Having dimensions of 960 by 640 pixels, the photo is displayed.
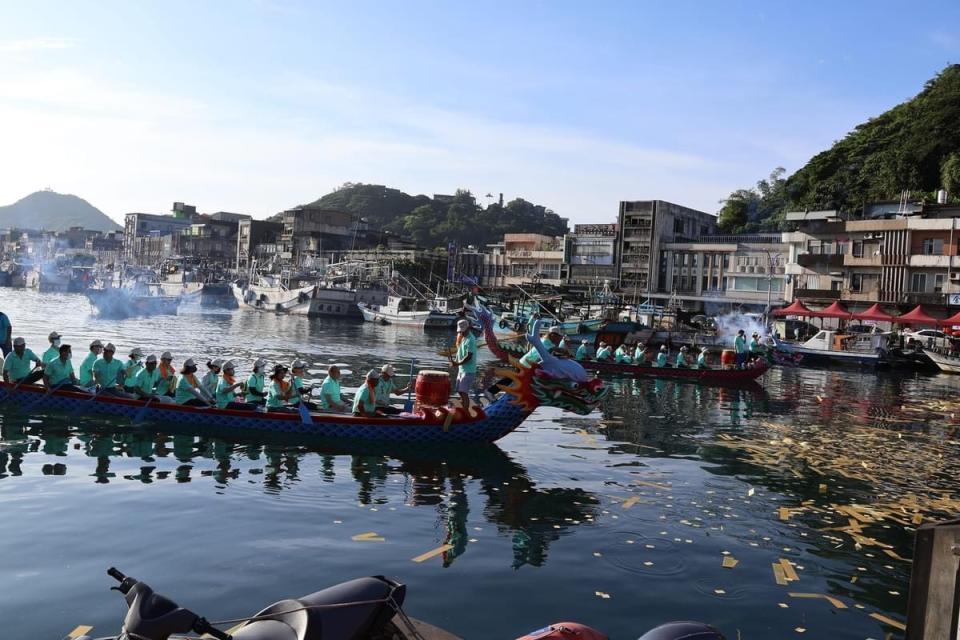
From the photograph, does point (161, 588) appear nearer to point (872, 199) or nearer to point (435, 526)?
point (435, 526)

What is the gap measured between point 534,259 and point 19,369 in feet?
254

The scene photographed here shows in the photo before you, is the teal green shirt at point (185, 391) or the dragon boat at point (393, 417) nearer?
the dragon boat at point (393, 417)

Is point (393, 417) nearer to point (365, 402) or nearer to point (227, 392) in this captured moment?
point (365, 402)

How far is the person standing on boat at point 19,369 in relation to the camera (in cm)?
2080

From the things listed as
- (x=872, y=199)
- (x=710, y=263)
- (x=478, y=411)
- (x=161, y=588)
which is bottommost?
(x=161, y=588)

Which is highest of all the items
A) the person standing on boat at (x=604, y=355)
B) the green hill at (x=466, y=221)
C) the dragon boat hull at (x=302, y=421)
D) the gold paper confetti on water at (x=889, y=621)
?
the green hill at (x=466, y=221)

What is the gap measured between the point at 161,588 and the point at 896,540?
1162 centimetres

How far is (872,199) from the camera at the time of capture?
67.9 m

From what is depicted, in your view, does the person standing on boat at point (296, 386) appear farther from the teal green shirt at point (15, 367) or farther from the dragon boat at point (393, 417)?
the teal green shirt at point (15, 367)

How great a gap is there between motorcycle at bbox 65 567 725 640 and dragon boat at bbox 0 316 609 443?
10.5m

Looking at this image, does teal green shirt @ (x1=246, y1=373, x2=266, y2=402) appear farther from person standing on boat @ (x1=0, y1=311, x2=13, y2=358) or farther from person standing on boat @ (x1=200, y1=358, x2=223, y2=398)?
person standing on boat @ (x1=0, y1=311, x2=13, y2=358)

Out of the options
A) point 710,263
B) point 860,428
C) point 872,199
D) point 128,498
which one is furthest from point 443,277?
point 128,498

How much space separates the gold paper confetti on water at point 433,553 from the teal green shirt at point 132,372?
12.1 metres

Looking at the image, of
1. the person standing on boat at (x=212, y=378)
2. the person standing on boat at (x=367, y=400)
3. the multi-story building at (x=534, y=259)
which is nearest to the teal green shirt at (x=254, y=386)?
the person standing on boat at (x=212, y=378)
